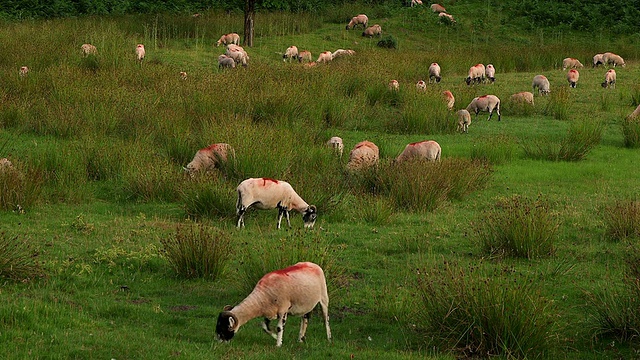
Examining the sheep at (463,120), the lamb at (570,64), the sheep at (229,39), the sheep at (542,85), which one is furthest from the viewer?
the sheep at (229,39)

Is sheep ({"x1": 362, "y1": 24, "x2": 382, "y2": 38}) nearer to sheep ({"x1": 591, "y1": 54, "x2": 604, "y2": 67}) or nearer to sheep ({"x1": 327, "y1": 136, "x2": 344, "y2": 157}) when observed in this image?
sheep ({"x1": 591, "y1": 54, "x2": 604, "y2": 67})

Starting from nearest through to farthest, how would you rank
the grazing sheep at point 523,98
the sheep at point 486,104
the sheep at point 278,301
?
the sheep at point 278,301
the sheep at point 486,104
the grazing sheep at point 523,98

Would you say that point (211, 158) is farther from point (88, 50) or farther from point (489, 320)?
point (88, 50)

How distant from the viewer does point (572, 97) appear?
2631cm

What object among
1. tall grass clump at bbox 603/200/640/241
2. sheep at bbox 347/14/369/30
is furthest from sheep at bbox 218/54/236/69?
tall grass clump at bbox 603/200/640/241

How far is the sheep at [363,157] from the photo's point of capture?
633 inches

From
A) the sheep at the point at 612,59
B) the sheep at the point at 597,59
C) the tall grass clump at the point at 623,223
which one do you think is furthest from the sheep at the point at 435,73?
the tall grass clump at the point at 623,223

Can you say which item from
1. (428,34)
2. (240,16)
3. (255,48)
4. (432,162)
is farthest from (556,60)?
(432,162)

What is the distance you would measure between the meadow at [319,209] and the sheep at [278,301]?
25cm

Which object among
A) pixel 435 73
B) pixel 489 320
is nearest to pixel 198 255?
pixel 489 320

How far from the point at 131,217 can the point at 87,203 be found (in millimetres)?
1261

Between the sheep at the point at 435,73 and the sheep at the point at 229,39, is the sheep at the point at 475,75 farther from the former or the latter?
the sheep at the point at 229,39

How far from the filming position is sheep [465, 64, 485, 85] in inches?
1127

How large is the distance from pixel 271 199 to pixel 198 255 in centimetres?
244
